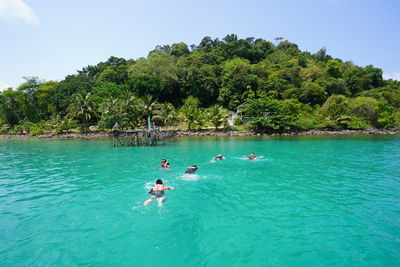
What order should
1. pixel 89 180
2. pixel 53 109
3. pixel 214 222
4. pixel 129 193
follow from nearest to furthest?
pixel 214 222 → pixel 129 193 → pixel 89 180 → pixel 53 109

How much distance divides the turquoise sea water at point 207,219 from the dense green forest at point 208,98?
120 ft

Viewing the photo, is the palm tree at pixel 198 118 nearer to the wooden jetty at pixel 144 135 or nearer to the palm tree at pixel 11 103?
the wooden jetty at pixel 144 135

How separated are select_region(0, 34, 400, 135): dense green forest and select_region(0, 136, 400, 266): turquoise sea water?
36.5m

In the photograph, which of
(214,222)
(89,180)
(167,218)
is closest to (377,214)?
(214,222)

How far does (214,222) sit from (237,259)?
245cm

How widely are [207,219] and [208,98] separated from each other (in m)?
63.7

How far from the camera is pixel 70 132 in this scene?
5966 centimetres

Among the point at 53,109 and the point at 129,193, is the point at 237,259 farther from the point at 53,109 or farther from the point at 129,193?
the point at 53,109

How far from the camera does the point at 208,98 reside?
2810 inches

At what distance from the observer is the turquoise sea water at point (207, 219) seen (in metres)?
7.03

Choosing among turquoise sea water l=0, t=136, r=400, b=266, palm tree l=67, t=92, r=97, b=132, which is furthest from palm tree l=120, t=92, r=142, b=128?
turquoise sea water l=0, t=136, r=400, b=266

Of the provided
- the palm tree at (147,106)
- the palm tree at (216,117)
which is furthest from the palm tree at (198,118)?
the palm tree at (147,106)

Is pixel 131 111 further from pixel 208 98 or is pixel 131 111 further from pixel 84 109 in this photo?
pixel 208 98

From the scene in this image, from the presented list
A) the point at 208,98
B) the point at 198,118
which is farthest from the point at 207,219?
the point at 208,98
